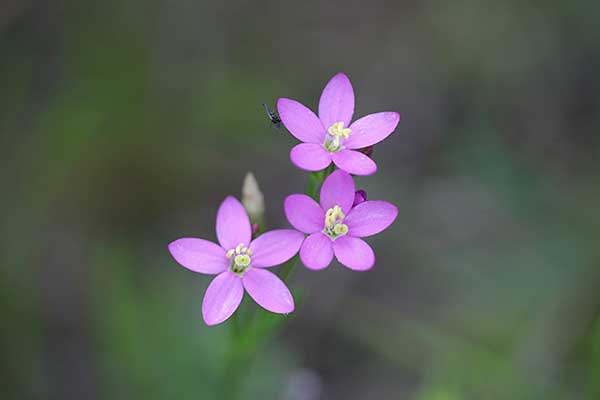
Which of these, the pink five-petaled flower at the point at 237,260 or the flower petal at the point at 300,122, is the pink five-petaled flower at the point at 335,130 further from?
the pink five-petaled flower at the point at 237,260

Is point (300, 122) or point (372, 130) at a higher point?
point (372, 130)

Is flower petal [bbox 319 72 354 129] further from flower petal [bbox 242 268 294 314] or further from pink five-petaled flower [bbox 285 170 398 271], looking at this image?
flower petal [bbox 242 268 294 314]

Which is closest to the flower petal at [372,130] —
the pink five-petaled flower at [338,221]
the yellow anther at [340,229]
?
the pink five-petaled flower at [338,221]

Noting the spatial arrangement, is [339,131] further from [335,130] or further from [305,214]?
[305,214]

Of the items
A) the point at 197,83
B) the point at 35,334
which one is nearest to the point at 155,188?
the point at 197,83

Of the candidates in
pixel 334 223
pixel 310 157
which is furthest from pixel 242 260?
pixel 310 157
